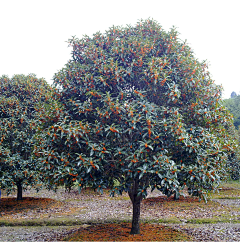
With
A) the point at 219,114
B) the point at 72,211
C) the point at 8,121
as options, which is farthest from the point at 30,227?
the point at 219,114

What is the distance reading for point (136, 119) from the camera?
618cm

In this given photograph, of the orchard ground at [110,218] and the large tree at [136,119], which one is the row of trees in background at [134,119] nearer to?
the large tree at [136,119]

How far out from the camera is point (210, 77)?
8055 mm

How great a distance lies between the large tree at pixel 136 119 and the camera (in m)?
6.13

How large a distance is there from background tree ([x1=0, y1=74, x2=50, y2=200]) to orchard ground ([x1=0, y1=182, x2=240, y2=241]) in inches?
76.8

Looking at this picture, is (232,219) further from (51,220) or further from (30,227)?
(30,227)

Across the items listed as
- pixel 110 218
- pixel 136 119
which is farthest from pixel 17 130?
pixel 136 119

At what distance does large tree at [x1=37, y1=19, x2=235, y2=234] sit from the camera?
20.1 ft

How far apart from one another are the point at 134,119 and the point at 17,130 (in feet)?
32.1

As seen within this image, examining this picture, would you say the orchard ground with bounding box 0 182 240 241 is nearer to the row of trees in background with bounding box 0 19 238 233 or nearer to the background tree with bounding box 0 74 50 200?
the row of trees in background with bounding box 0 19 238 233

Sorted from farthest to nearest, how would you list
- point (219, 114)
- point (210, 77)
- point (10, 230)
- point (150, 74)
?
point (10, 230)
point (210, 77)
point (219, 114)
point (150, 74)

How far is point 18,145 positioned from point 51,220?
194 inches

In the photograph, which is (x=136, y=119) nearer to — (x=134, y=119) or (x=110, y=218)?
(x=134, y=119)

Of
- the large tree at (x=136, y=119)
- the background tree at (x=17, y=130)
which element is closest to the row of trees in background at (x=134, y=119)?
the large tree at (x=136, y=119)
